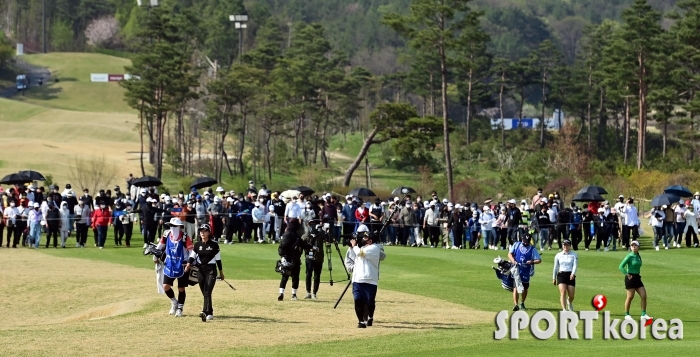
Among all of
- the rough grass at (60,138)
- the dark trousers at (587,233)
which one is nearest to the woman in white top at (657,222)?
the dark trousers at (587,233)

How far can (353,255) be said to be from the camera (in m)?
20.9

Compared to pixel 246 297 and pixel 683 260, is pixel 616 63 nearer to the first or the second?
pixel 683 260

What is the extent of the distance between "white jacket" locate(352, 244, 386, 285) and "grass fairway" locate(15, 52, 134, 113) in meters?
110

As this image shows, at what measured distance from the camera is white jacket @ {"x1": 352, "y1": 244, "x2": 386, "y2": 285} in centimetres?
1939

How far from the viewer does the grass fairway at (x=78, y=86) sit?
419 ft

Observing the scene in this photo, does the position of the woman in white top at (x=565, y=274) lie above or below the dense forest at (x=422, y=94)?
below

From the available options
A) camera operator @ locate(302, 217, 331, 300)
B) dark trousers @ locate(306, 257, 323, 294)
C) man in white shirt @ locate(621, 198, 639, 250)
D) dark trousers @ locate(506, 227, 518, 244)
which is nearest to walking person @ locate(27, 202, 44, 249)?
dark trousers @ locate(506, 227, 518, 244)

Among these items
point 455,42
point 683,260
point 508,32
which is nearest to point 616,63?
point 455,42

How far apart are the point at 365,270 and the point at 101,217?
2193 cm

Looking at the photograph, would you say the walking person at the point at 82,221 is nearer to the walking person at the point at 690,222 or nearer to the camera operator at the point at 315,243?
the camera operator at the point at 315,243

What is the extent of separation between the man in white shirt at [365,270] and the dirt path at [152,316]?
1.98 ft

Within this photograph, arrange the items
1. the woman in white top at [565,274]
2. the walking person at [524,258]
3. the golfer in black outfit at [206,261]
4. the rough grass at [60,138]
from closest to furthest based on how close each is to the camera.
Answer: the golfer in black outfit at [206,261] < the woman in white top at [565,274] < the walking person at [524,258] < the rough grass at [60,138]

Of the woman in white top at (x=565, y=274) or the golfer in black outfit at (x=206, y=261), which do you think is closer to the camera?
the golfer in black outfit at (x=206, y=261)

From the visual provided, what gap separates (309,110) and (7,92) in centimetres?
5522
